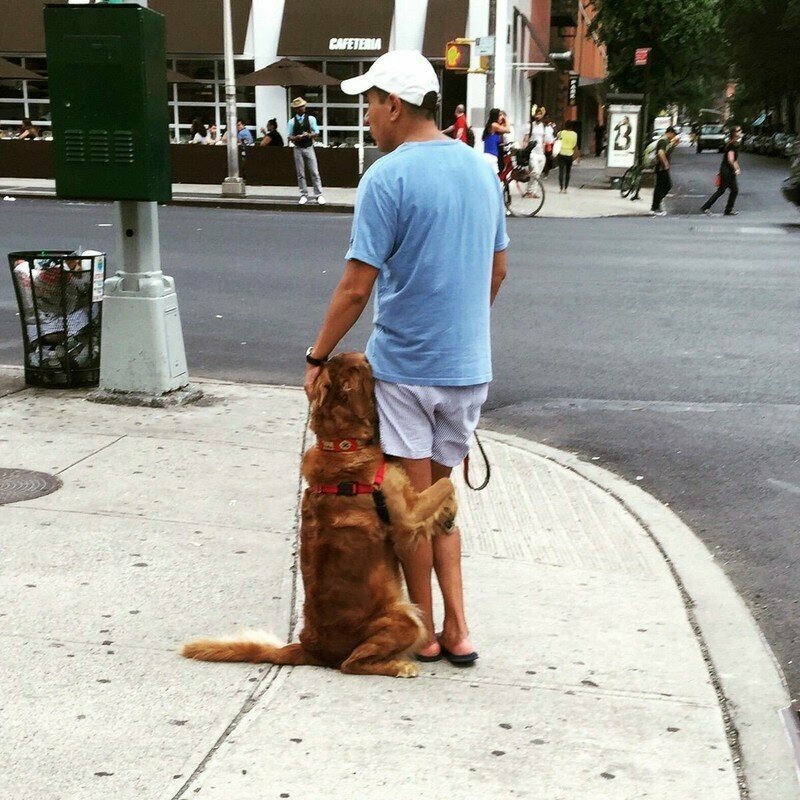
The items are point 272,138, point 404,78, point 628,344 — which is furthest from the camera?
point 272,138

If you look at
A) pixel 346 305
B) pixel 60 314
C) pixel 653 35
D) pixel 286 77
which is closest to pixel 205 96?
pixel 286 77

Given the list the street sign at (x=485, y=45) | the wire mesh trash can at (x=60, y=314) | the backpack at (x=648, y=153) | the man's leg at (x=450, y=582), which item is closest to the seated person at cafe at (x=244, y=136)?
the street sign at (x=485, y=45)

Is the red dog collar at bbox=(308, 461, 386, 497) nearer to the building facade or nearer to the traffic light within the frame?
the traffic light

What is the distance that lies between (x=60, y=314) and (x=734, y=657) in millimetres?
5039

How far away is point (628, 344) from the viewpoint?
10016mm

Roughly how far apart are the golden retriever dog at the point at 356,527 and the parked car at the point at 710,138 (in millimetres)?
74953

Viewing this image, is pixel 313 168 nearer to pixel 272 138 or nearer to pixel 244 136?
pixel 272 138

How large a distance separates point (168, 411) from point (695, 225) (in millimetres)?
16184

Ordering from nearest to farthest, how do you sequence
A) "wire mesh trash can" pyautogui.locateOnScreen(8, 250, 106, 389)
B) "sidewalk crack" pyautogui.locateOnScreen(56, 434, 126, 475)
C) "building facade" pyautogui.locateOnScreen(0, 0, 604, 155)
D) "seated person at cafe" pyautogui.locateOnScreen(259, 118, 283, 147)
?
"sidewalk crack" pyautogui.locateOnScreen(56, 434, 126, 475) < "wire mesh trash can" pyautogui.locateOnScreen(8, 250, 106, 389) < "seated person at cafe" pyautogui.locateOnScreen(259, 118, 283, 147) < "building facade" pyautogui.locateOnScreen(0, 0, 604, 155)

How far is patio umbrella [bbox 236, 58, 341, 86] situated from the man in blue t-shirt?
26.9m

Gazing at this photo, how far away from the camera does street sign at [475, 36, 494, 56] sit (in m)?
25.2

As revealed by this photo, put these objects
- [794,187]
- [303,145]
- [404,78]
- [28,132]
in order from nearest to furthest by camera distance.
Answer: [404,78] < [794,187] < [303,145] < [28,132]

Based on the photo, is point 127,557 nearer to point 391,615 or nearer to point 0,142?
point 391,615

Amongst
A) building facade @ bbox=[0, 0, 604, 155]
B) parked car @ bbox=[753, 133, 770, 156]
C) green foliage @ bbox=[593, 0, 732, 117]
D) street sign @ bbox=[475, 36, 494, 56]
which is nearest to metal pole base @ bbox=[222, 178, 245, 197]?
street sign @ bbox=[475, 36, 494, 56]
